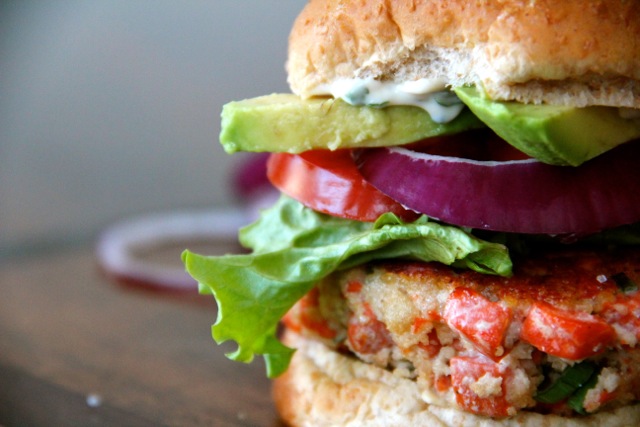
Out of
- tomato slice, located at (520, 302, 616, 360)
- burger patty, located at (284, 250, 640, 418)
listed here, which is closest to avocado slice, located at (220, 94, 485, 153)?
burger patty, located at (284, 250, 640, 418)

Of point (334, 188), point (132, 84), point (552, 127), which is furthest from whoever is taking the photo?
point (132, 84)

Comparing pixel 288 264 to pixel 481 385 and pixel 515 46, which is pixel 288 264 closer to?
pixel 481 385

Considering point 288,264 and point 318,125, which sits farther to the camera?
point 288,264

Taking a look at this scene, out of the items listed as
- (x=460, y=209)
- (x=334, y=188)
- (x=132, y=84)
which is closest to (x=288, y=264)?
(x=334, y=188)

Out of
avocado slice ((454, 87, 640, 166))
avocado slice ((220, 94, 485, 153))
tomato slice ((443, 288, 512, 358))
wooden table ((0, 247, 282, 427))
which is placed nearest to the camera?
avocado slice ((454, 87, 640, 166))

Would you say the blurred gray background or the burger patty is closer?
→ the burger patty

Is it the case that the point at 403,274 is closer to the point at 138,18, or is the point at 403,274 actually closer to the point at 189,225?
the point at 189,225

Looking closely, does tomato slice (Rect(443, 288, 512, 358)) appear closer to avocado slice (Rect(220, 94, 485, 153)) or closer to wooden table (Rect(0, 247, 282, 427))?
avocado slice (Rect(220, 94, 485, 153))

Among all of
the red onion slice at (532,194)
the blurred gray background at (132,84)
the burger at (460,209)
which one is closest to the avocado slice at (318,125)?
the burger at (460,209)
